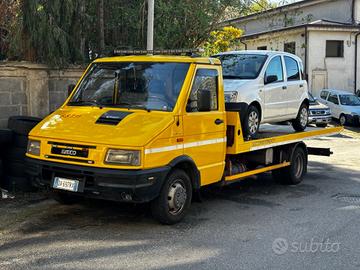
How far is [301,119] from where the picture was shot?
1046 centimetres

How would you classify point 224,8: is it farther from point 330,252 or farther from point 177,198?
point 330,252

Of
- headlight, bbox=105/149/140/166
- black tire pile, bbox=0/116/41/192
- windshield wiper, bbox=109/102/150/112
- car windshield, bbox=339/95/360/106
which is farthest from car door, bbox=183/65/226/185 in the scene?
car windshield, bbox=339/95/360/106

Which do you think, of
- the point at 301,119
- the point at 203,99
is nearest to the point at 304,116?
the point at 301,119

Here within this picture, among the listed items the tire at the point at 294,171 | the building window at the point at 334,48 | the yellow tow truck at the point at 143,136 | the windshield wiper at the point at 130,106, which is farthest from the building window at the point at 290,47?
the windshield wiper at the point at 130,106

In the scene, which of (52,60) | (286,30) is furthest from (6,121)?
(286,30)

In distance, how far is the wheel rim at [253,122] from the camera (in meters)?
8.39

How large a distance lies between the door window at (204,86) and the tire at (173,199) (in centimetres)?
91

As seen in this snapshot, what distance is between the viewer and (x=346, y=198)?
864 cm

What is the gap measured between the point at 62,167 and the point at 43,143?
47 centimetres

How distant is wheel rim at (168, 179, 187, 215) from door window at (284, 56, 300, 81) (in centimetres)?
430

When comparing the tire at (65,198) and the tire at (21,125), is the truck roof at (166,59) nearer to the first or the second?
the tire at (21,125)

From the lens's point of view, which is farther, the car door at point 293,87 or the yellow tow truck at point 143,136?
the car door at point 293,87

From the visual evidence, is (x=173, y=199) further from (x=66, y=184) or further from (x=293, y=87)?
(x=293, y=87)

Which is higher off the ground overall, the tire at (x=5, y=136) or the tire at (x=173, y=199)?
the tire at (x=5, y=136)
